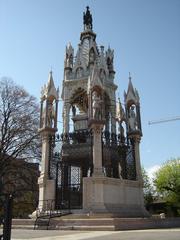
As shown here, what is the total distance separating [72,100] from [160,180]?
27.1 meters

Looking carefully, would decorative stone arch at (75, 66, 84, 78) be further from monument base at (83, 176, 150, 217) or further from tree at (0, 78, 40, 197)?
monument base at (83, 176, 150, 217)

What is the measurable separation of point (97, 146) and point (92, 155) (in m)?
0.70

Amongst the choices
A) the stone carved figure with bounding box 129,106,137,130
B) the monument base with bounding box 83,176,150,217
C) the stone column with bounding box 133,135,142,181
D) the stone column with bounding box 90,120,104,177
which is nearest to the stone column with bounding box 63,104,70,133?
the stone column with bounding box 90,120,104,177

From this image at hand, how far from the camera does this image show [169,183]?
45969 mm

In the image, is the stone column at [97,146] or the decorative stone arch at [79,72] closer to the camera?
the stone column at [97,146]

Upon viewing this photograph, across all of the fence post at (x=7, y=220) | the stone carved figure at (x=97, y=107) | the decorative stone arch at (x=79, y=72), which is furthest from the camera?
the decorative stone arch at (x=79, y=72)

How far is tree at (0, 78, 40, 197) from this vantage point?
25.6 m

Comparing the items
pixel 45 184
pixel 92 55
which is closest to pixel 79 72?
pixel 92 55

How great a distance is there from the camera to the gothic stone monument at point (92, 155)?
18.8 meters

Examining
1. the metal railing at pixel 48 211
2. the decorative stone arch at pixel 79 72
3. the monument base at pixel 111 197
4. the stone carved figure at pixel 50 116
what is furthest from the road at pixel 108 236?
the decorative stone arch at pixel 79 72

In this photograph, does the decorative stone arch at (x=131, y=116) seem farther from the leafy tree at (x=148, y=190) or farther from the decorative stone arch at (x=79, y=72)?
the leafy tree at (x=148, y=190)

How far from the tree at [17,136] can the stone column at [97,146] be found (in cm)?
888

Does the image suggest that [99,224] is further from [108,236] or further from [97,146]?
[97,146]

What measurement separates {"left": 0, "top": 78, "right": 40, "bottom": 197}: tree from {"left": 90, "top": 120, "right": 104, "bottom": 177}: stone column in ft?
29.1
